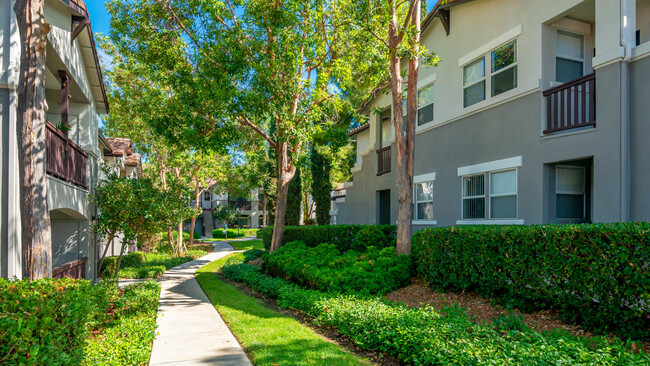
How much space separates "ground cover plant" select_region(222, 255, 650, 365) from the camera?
15.9ft

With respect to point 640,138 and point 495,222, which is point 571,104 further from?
point 495,222

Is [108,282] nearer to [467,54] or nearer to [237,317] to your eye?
[237,317]

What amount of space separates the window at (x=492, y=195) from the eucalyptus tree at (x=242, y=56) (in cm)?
573

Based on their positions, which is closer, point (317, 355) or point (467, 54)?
point (317, 355)

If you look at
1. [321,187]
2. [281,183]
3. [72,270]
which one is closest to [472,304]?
[72,270]

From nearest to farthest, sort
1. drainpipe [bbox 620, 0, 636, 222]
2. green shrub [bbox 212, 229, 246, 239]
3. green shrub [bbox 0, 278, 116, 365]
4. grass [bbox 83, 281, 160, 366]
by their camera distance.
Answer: green shrub [bbox 0, 278, 116, 365] < grass [bbox 83, 281, 160, 366] < drainpipe [bbox 620, 0, 636, 222] < green shrub [bbox 212, 229, 246, 239]

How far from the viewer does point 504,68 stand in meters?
11.6

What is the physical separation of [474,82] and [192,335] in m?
10.5

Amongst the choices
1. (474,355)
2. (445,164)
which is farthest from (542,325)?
(445,164)

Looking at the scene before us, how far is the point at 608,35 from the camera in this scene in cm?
860

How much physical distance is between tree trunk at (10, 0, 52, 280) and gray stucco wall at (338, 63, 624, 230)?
33.6 feet

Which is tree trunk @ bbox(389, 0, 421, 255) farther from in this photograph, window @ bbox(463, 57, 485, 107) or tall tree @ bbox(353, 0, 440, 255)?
window @ bbox(463, 57, 485, 107)

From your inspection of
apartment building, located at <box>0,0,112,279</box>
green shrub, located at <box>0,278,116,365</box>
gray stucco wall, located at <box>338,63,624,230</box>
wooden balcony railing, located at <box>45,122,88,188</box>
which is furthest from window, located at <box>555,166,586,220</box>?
wooden balcony railing, located at <box>45,122,88,188</box>

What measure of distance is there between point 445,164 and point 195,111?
30.4 feet
